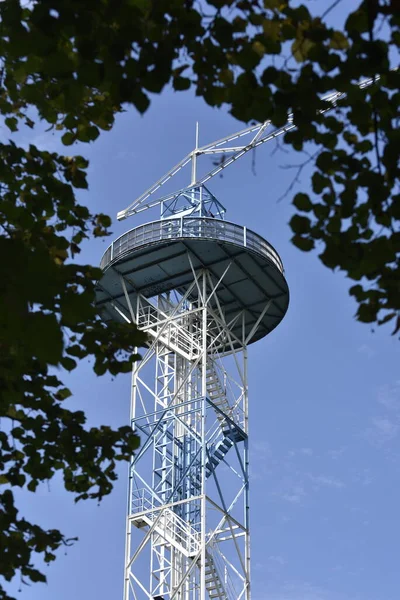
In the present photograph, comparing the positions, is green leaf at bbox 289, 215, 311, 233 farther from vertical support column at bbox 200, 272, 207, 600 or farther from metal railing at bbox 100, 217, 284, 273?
metal railing at bbox 100, 217, 284, 273

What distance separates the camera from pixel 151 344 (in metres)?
39.2

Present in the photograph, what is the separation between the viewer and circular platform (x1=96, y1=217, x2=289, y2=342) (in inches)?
1446

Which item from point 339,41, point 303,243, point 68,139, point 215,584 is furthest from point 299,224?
point 215,584

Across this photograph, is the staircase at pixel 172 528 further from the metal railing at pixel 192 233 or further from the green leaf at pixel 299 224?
the green leaf at pixel 299 224

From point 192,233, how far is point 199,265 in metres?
1.53

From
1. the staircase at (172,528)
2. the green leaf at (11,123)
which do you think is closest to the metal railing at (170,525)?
the staircase at (172,528)

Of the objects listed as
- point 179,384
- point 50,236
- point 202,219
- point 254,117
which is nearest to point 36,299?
point 254,117

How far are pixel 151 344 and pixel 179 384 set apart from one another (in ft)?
5.95

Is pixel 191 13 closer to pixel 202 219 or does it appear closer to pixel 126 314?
pixel 202 219

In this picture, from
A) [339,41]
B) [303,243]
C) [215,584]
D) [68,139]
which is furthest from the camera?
[215,584]

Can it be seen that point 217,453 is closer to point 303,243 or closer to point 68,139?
point 68,139

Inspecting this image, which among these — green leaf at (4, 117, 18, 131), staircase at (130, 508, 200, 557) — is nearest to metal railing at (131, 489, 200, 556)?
staircase at (130, 508, 200, 557)

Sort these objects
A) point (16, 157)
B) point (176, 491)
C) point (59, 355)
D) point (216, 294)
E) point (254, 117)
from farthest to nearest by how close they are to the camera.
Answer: point (216, 294)
point (176, 491)
point (16, 157)
point (254, 117)
point (59, 355)

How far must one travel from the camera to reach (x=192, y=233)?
36562 millimetres
